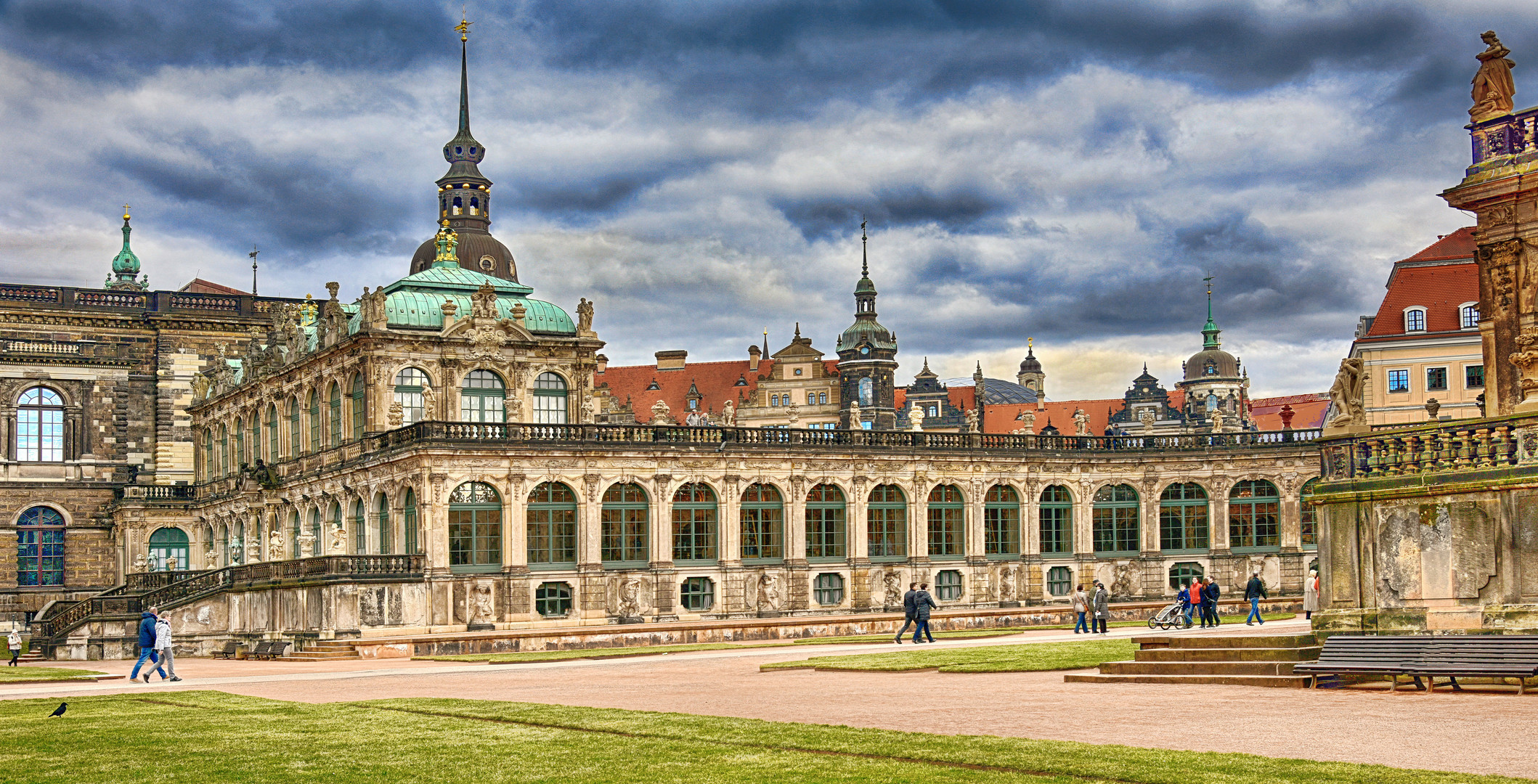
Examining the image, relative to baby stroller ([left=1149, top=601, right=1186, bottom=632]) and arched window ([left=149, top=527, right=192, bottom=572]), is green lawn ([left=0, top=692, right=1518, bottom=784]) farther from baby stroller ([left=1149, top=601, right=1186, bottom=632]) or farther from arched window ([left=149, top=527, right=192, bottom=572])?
arched window ([left=149, top=527, right=192, bottom=572])

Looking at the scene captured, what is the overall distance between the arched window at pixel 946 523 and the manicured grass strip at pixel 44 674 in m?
34.4

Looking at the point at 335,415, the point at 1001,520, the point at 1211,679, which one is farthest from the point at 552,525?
the point at 1211,679

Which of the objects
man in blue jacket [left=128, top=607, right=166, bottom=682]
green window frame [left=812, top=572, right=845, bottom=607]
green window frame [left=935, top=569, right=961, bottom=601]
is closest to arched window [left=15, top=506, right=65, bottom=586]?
green window frame [left=812, top=572, right=845, bottom=607]

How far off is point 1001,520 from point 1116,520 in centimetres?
512

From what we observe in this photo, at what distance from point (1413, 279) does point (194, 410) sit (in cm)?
5809

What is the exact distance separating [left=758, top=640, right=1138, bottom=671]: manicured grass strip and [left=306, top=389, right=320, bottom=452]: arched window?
35993mm

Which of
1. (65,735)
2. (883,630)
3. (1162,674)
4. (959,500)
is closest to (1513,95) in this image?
(1162,674)

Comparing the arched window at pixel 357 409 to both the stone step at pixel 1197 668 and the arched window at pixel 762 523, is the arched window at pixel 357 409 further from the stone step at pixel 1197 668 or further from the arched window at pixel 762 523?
the stone step at pixel 1197 668

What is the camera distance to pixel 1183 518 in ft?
228

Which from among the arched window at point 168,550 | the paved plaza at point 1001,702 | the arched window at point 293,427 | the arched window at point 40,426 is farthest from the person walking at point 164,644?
the arched window at point 40,426

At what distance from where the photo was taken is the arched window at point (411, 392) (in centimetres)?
6225

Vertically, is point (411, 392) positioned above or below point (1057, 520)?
above

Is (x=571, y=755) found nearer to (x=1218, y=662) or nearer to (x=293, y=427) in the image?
(x=1218, y=662)

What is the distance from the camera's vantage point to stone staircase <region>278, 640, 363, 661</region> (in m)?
47.1
